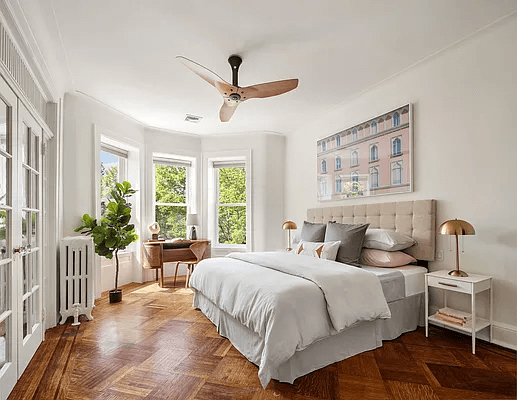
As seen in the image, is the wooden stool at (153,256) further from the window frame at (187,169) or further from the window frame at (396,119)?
the window frame at (396,119)

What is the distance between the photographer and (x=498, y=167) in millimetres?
2762

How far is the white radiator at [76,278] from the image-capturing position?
3486 millimetres

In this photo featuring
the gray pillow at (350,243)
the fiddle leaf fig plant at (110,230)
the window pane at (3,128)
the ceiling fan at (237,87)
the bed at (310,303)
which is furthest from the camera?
the fiddle leaf fig plant at (110,230)

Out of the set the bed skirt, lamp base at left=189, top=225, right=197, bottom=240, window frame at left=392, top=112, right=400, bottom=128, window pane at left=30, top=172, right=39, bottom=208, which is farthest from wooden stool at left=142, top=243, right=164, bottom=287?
window frame at left=392, top=112, right=400, bottom=128

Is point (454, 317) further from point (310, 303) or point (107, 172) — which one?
point (107, 172)

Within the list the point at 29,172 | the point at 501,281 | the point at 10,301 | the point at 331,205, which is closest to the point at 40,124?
the point at 29,172

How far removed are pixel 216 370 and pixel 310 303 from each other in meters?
0.86

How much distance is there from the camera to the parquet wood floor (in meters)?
2.12

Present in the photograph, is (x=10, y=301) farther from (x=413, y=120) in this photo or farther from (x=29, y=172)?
(x=413, y=120)

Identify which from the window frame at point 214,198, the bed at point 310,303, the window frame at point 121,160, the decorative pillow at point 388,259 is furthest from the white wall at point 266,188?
the decorative pillow at point 388,259

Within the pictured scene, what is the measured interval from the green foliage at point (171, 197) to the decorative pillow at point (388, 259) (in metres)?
3.80

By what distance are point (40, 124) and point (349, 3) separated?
275 cm

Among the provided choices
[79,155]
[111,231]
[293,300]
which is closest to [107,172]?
[79,155]

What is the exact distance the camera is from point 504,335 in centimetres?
270
